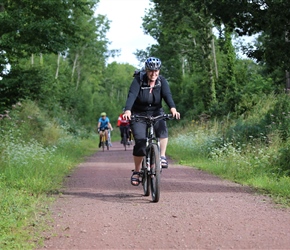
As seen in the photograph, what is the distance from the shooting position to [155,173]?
335 inches

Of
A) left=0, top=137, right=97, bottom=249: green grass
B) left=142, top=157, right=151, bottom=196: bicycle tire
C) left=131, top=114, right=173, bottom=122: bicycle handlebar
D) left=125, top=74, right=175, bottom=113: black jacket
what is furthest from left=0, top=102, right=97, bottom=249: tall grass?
left=125, top=74, right=175, bottom=113: black jacket

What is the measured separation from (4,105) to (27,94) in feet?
2.99

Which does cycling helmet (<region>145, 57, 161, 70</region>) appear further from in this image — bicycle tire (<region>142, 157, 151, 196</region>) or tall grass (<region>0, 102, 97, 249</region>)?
tall grass (<region>0, 102, 97, 249</region>)

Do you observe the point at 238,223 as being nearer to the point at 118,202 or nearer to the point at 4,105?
the point at 118,202

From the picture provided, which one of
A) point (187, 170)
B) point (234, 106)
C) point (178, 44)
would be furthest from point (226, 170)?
point (178, 44)

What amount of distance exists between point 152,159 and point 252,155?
515 centimetres

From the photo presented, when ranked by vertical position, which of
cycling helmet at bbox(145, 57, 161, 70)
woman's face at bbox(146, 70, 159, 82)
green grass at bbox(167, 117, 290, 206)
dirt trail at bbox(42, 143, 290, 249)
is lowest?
dirt trail at bbox(42, 143, 290, 249)

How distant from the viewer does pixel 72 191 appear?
9.89m

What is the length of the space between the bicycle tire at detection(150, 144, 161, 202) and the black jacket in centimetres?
67

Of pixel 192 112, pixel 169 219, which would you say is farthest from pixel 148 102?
pixel 192 112

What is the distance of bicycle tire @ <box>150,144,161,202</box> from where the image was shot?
8.27 meters

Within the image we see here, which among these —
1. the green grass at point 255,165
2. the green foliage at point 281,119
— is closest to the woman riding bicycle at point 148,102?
the green grass at point 255,165

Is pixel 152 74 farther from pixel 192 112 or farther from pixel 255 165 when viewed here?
pixel 192 112

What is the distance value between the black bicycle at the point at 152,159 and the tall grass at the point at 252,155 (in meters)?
1.91
